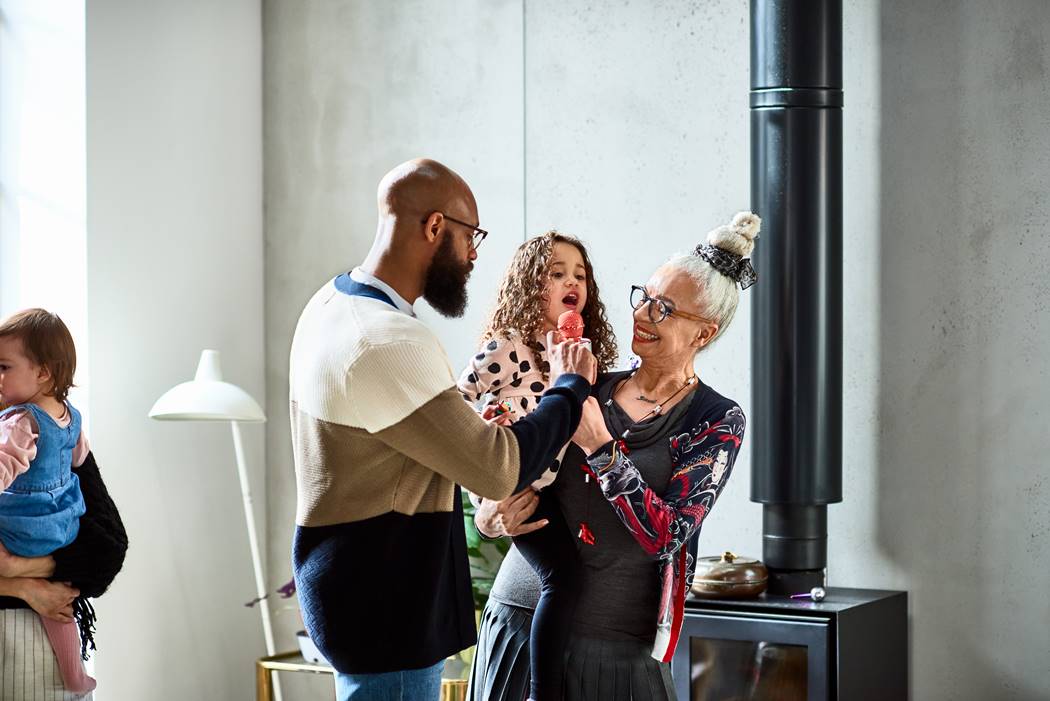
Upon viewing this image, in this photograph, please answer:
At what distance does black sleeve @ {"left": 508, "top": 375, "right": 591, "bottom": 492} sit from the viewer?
2260 mm

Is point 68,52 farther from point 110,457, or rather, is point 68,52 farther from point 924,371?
point 924,371

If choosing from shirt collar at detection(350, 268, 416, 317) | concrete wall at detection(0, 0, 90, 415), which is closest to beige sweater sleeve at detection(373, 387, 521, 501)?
shirt collar at detection(350, 268, 416, 317)

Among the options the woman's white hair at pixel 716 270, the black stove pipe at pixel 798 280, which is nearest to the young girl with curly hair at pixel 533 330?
the woman's white hair at pixel 716 270

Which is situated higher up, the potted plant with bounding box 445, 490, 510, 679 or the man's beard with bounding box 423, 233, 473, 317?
the man's beard with bounding box 423, 233, 473, 317

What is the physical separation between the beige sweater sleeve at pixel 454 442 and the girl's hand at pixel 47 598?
1.09m

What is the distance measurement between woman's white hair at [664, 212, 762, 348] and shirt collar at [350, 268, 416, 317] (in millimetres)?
753

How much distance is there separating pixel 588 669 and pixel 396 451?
72 centimetres

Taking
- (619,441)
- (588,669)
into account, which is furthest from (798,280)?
(588,669)

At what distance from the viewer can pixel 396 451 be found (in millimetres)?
2207

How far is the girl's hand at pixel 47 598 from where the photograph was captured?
281 cm

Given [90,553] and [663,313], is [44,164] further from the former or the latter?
[663,313]

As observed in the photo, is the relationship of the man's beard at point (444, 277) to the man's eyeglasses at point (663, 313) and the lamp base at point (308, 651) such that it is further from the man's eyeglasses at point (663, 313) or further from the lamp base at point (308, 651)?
the lamp base at point (308, 651)

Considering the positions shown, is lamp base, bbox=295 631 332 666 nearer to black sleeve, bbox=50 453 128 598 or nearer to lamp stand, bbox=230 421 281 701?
lamp stand, bbox=230 421 281 701

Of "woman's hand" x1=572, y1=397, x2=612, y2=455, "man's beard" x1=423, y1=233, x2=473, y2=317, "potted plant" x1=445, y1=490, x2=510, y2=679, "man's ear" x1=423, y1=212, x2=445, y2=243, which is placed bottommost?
"potted plant" x1=445, y1=490, x2=510, y2=679
